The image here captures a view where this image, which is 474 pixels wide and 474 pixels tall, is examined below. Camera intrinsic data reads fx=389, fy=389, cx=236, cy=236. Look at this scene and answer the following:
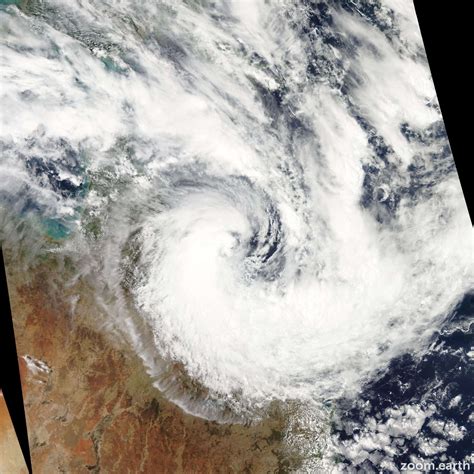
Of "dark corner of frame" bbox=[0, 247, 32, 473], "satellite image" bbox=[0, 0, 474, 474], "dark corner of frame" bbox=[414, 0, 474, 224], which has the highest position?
"dark corner of frame" bbox=[414, 0, 474, 224]

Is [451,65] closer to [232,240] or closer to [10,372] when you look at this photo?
[232,240]

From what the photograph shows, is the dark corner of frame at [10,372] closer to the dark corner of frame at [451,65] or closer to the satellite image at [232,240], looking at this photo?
the satellite image at [232,240]

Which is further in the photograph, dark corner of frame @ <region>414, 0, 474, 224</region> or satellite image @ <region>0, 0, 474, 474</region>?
dark corner of frame @ <region>414, 0, 474, 224</region>

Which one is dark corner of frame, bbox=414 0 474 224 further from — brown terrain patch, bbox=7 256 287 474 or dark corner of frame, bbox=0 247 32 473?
dark corner of frame, bbox=0 247 32 473

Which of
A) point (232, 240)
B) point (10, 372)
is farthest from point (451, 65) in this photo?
point (10, 372)

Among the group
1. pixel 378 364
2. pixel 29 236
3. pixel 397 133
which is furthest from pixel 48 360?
pixel 397 133

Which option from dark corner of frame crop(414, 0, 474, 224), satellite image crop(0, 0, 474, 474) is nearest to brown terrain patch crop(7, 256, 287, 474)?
satellite image crop(0, 0, 474, 474)

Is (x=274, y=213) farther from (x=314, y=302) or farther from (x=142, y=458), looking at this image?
(x=142, y=458)

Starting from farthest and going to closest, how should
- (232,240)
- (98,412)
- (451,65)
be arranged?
1. (451,65)
2. (232,240)
3. (98,412)
